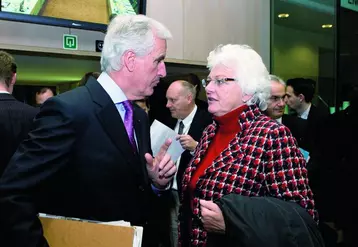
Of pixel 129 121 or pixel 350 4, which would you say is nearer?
pixel 129 121

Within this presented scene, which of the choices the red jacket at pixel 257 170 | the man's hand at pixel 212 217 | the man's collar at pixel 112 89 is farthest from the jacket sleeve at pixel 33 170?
the red jacket at pixel 257 170

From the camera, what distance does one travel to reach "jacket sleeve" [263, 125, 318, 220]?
1.66m

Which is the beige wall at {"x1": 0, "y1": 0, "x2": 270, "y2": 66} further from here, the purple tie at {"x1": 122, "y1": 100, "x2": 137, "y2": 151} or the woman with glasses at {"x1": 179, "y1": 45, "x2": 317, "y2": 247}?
the purple tie at {"x1": 122, "y1": 100, "x2": 137, "y2": 151}

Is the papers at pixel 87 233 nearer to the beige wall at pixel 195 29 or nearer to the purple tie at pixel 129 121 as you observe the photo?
the purple tie at pixel 129 121

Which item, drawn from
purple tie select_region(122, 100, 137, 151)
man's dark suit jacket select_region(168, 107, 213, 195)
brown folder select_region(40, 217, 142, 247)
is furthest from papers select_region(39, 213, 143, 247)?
man's dark suit jacket select_region(168, 107, 213, 195)

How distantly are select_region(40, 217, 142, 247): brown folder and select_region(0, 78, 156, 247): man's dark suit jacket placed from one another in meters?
0.05

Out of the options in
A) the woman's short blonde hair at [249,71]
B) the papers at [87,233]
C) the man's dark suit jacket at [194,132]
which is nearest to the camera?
the papers at [87,233]

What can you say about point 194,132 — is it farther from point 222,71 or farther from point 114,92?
point 114,92

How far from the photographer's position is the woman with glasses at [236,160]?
5.44 ft

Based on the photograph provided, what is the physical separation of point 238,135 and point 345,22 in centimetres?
471

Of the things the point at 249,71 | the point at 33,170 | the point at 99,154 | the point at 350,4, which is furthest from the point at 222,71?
the point at 350,4

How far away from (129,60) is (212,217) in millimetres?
675

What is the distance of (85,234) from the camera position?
4.06ft

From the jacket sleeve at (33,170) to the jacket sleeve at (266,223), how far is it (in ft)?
2.12
